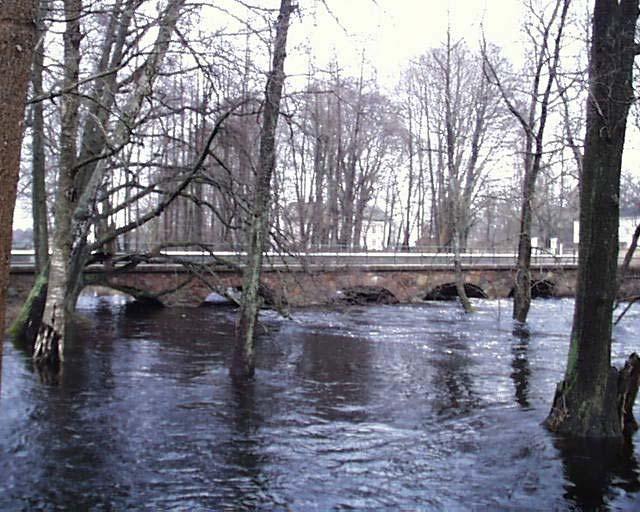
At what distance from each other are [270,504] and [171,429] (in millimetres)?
2705

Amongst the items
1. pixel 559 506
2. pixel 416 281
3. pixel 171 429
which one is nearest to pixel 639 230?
pixel 559 506

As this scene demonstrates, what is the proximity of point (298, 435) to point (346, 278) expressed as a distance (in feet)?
62.1

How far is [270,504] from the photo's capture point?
A: 20.7ft

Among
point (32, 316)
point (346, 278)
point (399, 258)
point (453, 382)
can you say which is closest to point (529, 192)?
point (453, 382)

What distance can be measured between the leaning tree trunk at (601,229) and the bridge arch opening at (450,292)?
2186 cm

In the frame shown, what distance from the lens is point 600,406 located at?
753 cm

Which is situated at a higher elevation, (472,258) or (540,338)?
(472,258)

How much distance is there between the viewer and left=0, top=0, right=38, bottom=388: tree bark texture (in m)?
3.30

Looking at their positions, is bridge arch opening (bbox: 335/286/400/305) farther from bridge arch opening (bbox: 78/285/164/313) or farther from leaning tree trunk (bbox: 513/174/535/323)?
leaning tree trunk (bbox: 513/174/535/323)

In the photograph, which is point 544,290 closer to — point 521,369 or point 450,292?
point 450,292

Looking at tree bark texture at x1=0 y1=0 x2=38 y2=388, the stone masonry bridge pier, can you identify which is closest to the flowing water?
tree bark texture at x1=0 y1=0 x2=38 y2=388

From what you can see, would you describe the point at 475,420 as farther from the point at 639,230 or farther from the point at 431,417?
the point at 639,230

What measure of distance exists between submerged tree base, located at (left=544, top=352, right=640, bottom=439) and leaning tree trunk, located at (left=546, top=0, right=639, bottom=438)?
0.4 inches

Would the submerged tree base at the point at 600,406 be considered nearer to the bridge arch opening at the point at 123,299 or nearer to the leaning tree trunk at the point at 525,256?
the leaning tree trunk at the point at 525,256
